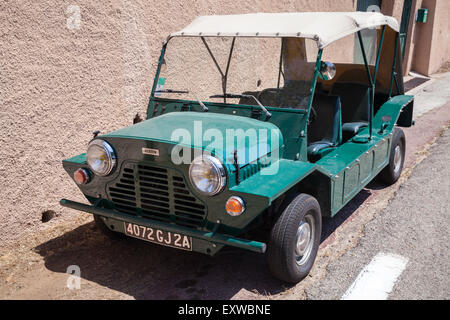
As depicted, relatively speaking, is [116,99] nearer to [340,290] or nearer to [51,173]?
[51,173]

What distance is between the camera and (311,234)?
11.1 feet

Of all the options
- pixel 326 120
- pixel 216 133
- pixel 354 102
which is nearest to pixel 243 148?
pixel 216 133

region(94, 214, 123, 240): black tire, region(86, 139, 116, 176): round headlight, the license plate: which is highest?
region(86, 139, 116, 176): round headlight

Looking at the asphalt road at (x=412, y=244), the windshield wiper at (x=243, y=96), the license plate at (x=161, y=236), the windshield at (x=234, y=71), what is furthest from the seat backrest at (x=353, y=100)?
the license plate at (x=161, y=236)

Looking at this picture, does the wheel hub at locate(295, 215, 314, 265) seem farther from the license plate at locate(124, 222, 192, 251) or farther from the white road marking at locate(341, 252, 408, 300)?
the license plate at locate(124, 222, 192, 251)

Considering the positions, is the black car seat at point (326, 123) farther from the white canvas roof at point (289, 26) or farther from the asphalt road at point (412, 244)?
the asphalt road at point (412, 244)

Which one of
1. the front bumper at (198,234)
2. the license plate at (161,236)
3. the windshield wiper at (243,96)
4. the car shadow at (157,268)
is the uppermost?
the windshield wiper at (243,96)

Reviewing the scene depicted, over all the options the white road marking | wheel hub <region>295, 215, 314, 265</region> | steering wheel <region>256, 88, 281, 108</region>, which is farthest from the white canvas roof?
the white road marking

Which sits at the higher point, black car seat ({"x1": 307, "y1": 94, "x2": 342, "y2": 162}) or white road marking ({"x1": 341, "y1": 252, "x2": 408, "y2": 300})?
black car seat ({"x1": 307, "y1": 94, "x2": 342, "y2": 162})

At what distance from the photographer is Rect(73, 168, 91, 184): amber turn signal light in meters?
3.32

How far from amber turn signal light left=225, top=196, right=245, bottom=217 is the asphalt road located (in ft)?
2.82

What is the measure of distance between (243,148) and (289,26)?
1240 millimetres

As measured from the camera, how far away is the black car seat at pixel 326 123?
4113mm

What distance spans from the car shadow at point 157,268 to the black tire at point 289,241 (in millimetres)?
181
